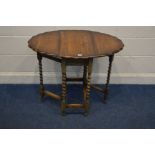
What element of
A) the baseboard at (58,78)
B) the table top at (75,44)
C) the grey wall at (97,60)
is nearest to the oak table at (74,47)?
the table top at (75,44)

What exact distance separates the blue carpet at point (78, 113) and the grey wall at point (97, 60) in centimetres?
11

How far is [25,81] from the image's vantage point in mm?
3271

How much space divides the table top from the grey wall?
1.00 feet

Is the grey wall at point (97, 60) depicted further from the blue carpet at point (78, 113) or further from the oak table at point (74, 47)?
the oak table at point (74, 47)

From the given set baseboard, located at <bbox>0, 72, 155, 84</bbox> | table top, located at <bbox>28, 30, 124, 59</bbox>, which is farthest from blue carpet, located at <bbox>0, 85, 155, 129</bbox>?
table top, located at <bbox>28, 30, 124, 59</bbox>

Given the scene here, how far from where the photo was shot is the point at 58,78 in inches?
128

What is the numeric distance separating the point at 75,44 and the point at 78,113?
0.75 m

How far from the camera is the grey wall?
2.99m

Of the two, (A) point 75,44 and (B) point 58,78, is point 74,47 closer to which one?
(A) point 75,44

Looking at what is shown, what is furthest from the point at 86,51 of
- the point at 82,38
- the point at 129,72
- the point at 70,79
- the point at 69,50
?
the point at 129,72

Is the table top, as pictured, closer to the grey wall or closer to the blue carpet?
the grey wall

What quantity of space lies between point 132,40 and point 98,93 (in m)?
0.75

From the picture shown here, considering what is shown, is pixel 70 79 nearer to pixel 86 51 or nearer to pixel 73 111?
pixel 73 111

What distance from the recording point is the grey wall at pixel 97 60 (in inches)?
118
